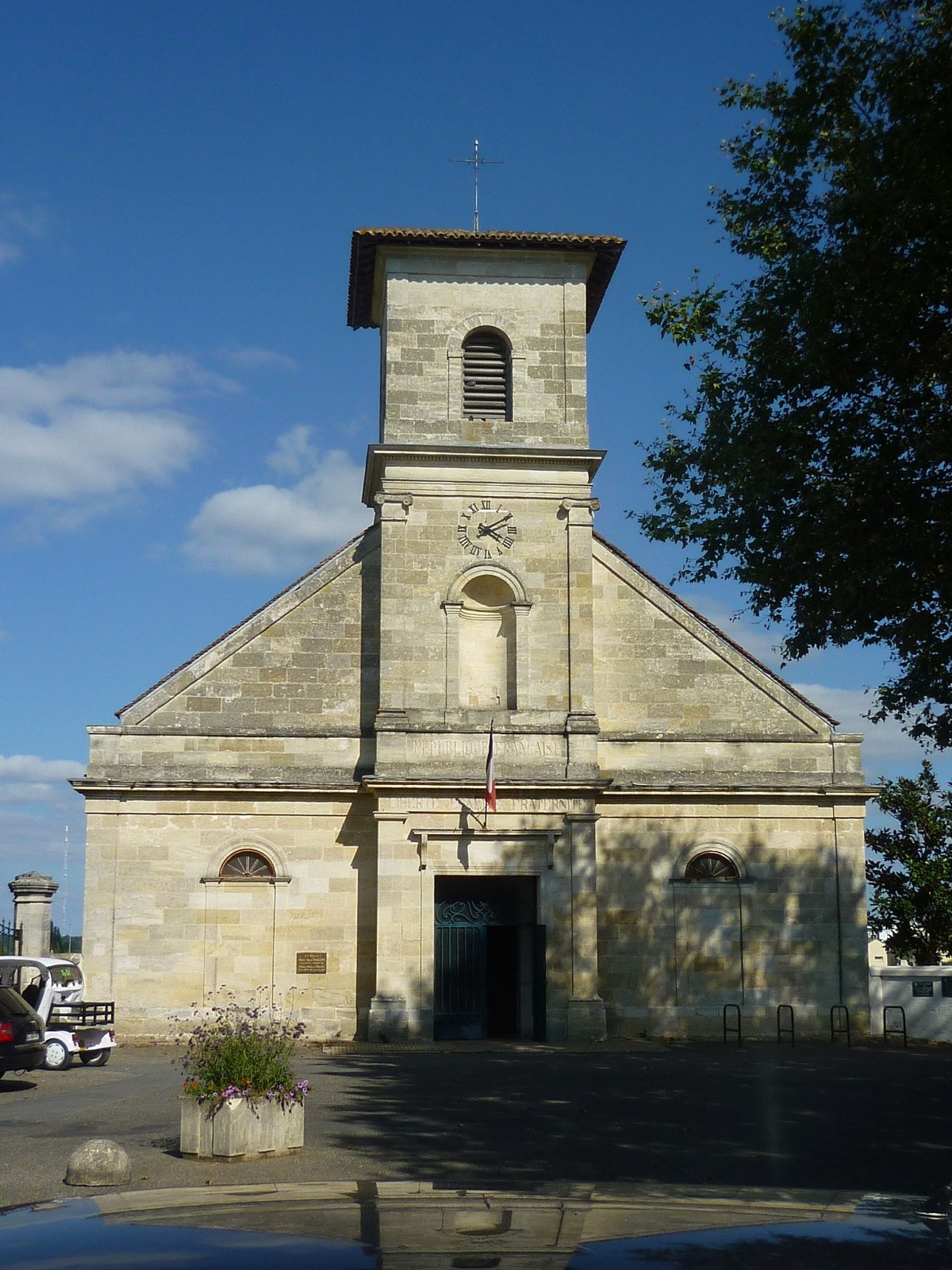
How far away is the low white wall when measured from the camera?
26375mm

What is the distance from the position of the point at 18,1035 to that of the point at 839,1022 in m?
14.6

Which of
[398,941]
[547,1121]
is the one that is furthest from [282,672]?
[547,1121]

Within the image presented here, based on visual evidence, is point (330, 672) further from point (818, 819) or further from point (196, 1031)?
point (196, 1031)

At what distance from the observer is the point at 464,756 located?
24.8 meters

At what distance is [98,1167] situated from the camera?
10.2 m

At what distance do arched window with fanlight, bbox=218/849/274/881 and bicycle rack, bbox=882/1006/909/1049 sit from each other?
11666mm

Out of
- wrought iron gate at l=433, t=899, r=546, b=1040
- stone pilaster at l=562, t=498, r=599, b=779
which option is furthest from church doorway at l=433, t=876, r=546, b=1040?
stone pilaster at l=562, t=498, r=599, b=779

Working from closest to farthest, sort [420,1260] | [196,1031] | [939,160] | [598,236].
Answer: [420,1260]
[939,160]
[196,1031]
[598,236]

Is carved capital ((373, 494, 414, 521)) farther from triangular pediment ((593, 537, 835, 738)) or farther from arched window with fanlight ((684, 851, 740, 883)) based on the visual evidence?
arched window with fanlight ((684, 851, 740, 883))

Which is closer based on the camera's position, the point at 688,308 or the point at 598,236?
the point at 688,308

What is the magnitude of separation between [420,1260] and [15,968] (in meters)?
22.5

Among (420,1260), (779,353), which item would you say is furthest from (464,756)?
(420,1260)

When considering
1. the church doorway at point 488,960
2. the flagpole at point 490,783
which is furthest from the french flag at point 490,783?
the church doorway at point 488,960

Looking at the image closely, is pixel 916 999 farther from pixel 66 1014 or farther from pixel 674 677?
pixel 66 1014
